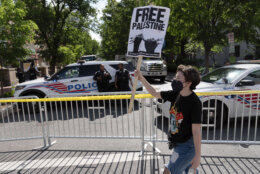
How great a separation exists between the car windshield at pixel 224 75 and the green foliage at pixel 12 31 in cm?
803

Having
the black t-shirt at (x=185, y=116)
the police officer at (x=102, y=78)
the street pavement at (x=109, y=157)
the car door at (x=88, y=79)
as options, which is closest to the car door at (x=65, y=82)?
the car door at (x=88, y=79)

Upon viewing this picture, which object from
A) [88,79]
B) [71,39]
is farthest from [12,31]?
[71,39]

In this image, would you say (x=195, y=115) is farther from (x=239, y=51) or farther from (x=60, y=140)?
(x=239, y=51)

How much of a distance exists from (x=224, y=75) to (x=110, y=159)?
397cm

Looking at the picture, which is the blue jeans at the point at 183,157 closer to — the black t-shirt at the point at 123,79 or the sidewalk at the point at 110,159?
the sidewalk at the point at 110,159

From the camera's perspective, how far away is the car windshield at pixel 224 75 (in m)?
5.41

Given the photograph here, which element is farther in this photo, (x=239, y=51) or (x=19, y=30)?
(x=239, y=51)

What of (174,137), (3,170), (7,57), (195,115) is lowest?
(3,170)

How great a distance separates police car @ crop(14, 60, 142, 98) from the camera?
26.1 feet

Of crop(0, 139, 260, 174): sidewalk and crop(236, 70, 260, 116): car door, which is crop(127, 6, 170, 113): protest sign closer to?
crop(0, 139, 260, 174): sidewalk

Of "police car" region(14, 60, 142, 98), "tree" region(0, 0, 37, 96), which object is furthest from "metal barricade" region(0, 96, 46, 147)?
"tree" region(0, 0, 37, 96)

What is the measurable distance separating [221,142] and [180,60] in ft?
79.3

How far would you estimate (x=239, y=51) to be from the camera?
30062 millimetres

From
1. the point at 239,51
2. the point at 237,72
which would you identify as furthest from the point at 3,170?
the point at 239,51
